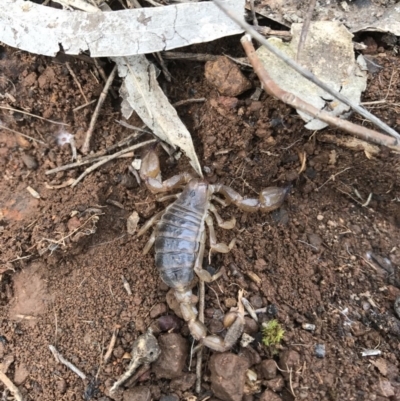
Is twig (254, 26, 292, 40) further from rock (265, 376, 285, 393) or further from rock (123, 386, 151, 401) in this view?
rock (123, 386, 151, 401)

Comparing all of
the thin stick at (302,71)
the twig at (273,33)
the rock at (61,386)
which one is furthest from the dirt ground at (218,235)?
the thin stick at (302,71)

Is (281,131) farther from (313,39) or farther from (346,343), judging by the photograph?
(346,343)

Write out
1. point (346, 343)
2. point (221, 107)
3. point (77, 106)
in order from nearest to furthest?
point (346, 343)
point (221, 107)
point (77, 106)

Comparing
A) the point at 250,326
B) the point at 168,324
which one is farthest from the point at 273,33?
the point at 168,324

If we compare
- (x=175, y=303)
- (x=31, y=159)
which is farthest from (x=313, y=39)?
(x=31, y=159)

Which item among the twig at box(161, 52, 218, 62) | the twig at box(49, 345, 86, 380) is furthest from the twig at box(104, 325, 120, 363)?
the twig at box(161, 52, 218, 62)

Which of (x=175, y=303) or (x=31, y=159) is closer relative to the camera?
(x=175, y=303)
